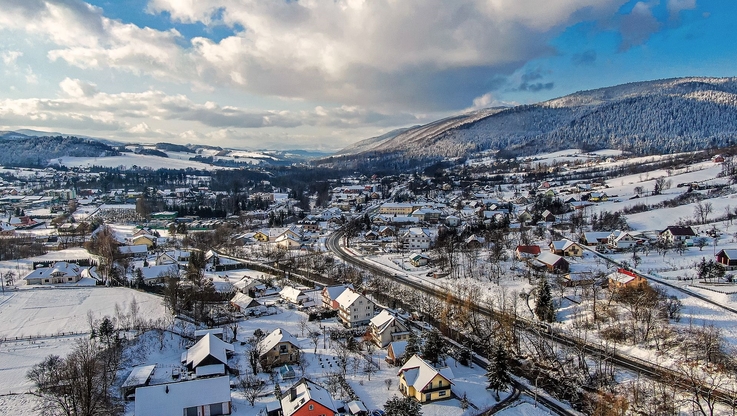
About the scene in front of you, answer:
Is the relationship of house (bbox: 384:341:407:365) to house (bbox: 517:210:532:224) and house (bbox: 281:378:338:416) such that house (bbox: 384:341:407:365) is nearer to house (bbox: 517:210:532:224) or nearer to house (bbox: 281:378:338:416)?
house (bbox: 281:378:338:416)

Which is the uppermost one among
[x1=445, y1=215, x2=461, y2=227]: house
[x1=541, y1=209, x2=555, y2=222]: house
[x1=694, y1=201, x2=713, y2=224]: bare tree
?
[x1=694, y1=201, x2=713, y2=224]: bare tree

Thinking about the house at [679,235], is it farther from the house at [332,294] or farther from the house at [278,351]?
the house at [278,351]

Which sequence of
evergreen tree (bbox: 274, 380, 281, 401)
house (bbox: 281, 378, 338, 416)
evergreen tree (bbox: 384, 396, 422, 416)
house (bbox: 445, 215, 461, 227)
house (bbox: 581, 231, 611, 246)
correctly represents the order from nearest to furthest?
1. evergreen tree (bbox: 384, 396, 422, 416)
2. house (bbox: 281, 378, 338, 416)
3. evergreen tree (bbox: 274, 380, 281, 401)
4. house (bbox: 581, 231, 611, 246)
5. house (bbox: 445, 215, 461, 227)

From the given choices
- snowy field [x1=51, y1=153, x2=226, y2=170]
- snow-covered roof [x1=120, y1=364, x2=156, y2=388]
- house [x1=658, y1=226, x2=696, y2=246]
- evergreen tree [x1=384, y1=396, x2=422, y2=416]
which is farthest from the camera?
snowy field [x1=51, y1=153, x2=226, y2=170]

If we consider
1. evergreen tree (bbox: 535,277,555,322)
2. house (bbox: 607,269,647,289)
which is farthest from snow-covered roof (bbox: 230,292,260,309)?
house (bbox: 607,269,647,289)

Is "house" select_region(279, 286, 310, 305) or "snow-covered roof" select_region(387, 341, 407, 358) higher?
"snow-covered roof" select_region(387, 341, 407, 358)

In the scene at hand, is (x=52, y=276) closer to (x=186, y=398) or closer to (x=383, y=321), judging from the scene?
(x=186, y=398)

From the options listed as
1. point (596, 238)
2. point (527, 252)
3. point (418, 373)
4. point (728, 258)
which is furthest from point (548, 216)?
point (418, 373)

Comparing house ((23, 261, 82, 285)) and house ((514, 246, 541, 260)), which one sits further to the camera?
house ((514, 246, 541, 260))
